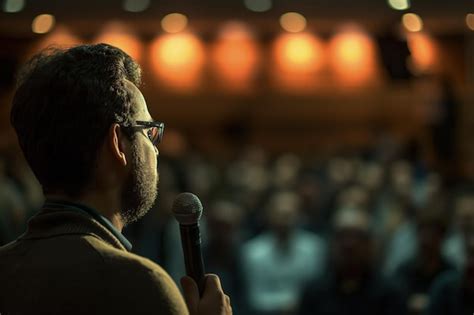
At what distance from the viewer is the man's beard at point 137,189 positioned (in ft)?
6.13

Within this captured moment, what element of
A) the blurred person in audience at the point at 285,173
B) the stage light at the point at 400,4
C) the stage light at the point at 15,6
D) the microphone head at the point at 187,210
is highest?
the stage light at the point at 15,6

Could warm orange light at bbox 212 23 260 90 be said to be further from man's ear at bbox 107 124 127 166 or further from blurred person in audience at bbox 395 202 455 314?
man's ear at bbox 107 124 127 166

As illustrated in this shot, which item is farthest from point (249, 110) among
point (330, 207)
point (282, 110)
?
point (330, 207)

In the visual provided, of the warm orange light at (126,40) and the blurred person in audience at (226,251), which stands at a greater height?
the warm orange light at (126,40)

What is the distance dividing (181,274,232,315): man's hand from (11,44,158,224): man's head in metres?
0.19

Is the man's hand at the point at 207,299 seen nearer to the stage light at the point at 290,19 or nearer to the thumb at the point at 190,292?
the thumb at the point at 190,292

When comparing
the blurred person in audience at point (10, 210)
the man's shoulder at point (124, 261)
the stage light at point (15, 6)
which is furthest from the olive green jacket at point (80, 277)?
the blurred person in audience at point (10, 210)

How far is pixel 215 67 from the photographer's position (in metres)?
18.2

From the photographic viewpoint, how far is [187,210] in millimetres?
1930

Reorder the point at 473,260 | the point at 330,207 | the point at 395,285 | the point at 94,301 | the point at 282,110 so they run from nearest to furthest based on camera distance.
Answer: the point at 94,301 < the point at 473,260 < the point at 395,285 < the point at 330,207 < the point at 282,110

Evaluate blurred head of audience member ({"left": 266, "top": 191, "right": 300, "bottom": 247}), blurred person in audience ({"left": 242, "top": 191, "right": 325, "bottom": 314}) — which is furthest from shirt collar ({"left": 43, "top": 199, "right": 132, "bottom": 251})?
blurred head of audience member ({"left": 266, "top": 191, "right": 300, "bottom": 247})

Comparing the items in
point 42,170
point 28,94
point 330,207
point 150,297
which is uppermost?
point 28,94

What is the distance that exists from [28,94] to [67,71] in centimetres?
8

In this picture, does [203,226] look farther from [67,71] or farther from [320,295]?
[67,71]
